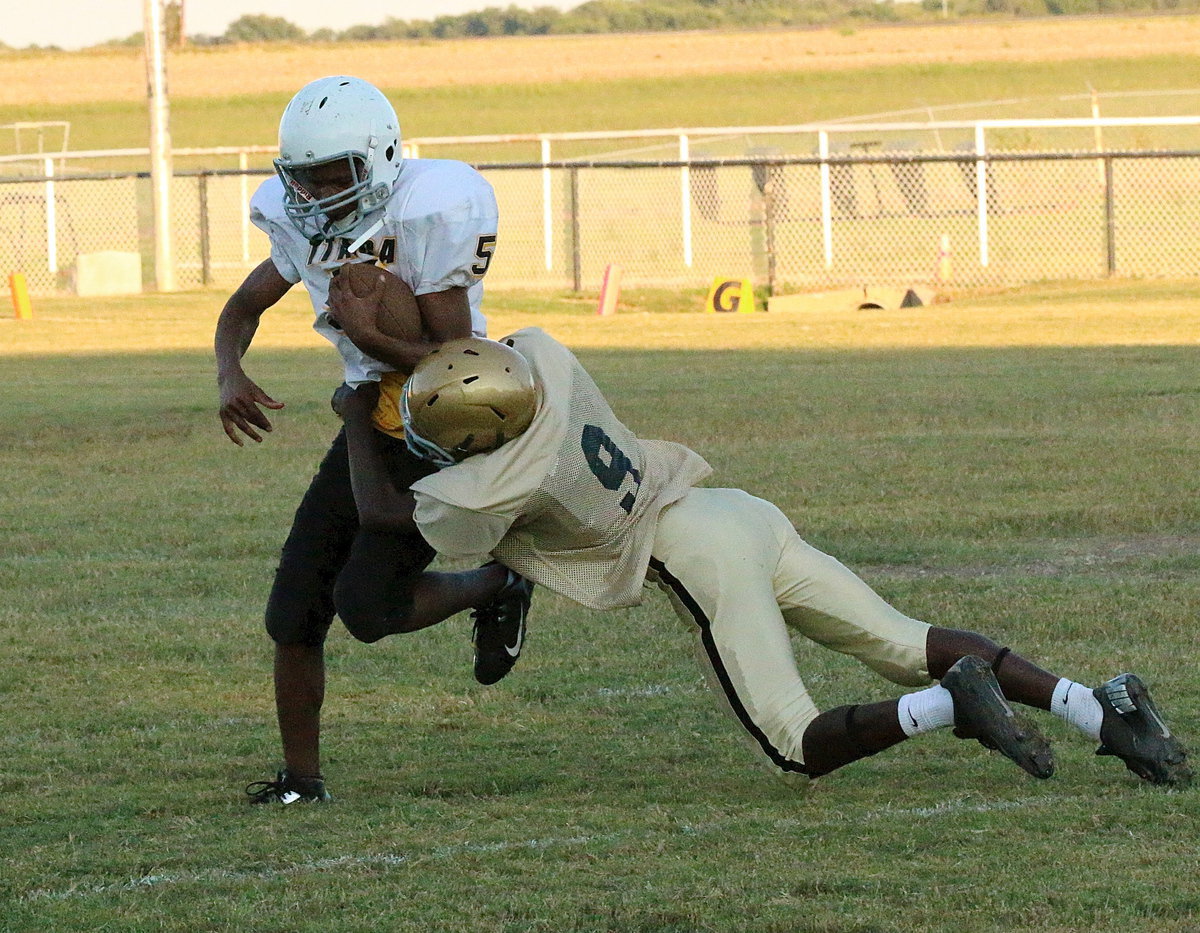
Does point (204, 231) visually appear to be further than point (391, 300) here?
Yes

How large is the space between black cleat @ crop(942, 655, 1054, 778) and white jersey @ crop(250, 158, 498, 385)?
5.08 feet

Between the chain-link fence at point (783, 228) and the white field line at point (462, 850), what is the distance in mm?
20658

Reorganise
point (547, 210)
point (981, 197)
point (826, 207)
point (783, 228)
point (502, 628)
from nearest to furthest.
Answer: point (502, 628), point (981, 197), point (826, 207), point (547, 210), point (783, 228)

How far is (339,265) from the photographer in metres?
4.93

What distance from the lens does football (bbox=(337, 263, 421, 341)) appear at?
4758mm

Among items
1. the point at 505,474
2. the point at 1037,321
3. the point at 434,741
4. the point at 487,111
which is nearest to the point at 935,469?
the point at 434,741

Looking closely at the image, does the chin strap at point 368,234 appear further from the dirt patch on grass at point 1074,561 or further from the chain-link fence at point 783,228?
the chain-link fence at point 783,228

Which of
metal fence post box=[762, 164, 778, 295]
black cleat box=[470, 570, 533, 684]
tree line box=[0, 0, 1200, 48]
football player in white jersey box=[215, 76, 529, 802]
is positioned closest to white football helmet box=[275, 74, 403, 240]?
football player in white jersey box=[215, 76, 529, 802]

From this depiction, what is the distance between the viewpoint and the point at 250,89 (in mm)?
62500


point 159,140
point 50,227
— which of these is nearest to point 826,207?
point 159,140

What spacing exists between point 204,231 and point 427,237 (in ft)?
78.1

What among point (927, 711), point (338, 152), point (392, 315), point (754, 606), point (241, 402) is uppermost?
point (338, 152)

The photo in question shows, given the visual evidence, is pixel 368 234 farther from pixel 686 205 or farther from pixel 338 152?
pixel 686 205

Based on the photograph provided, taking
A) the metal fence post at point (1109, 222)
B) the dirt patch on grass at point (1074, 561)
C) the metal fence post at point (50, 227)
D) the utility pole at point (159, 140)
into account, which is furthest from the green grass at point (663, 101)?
the dirt patch on grass at point (1074, 561)
